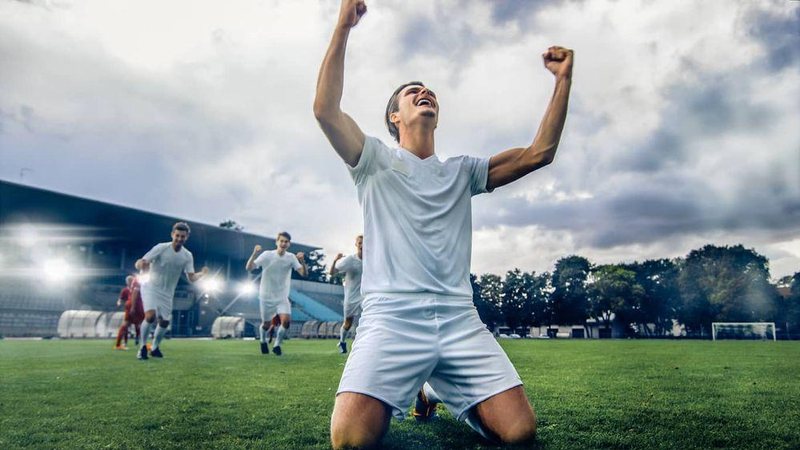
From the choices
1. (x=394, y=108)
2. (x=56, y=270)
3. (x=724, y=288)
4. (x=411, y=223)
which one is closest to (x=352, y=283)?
(x=394, y=108)

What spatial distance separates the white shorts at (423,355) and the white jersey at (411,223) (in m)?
0.10

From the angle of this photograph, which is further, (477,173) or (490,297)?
(490,297)

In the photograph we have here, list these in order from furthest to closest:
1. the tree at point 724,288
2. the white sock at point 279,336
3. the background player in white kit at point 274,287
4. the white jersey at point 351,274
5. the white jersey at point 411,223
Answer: the tree at point 724,288 < the white jersey at point 351,274 < the background player in white kit at point 274,287 < the white sock at point 279,336 < the white jersey at point 411,223

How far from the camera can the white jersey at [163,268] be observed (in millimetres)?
11453

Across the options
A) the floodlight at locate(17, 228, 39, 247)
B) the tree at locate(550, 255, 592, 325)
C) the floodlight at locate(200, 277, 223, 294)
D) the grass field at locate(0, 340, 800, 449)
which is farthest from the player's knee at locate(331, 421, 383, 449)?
the tree at locate(550, 255, 592, 325)

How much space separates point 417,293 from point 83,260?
153 feet

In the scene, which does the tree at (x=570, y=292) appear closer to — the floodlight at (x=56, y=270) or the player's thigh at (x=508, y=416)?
the floodlight at (x=56, y=270)

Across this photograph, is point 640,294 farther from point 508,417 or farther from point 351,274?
point 508,417

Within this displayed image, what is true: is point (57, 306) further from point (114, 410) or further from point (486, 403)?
point (486, 403)

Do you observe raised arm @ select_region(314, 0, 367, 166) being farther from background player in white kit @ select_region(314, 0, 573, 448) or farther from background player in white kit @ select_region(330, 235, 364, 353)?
background player in white kit @ select_region(330, 235, 364, 353)

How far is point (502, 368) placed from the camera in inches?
120

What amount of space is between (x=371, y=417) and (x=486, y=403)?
26.1 inches

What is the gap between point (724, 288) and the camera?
6488 cm

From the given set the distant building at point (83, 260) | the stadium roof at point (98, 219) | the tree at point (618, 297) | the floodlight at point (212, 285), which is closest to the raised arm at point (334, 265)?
the distant building at point (83, 260)
